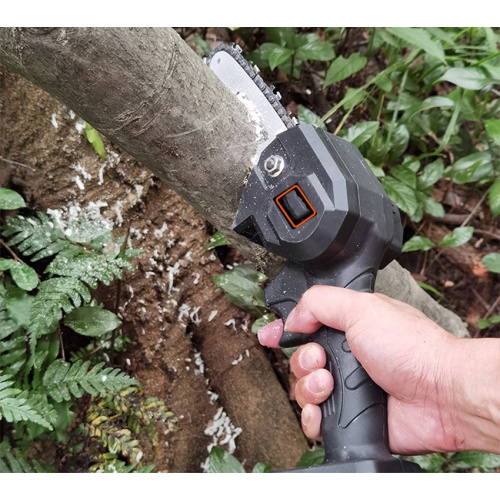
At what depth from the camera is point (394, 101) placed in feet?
7.38

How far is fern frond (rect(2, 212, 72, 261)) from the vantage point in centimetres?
161

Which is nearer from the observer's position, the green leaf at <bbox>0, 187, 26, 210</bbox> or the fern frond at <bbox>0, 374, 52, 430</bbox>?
the fern frond at <bbox>0, 374, 52, 430</bbox>

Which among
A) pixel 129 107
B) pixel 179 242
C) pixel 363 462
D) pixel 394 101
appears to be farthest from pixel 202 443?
pixel 394 101

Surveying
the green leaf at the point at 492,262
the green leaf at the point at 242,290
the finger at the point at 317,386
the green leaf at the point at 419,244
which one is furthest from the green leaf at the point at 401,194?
the finger at the point at 317,386

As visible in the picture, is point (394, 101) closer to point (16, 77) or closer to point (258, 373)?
point (258, 373)

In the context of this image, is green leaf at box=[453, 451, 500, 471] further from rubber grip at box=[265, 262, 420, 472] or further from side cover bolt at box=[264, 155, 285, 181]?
side cover bolt at box=[264, 155, 285, 181]

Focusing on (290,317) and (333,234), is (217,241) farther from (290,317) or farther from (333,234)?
(333,234)

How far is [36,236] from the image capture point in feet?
5.36

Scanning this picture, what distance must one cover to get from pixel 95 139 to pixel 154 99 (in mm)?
711

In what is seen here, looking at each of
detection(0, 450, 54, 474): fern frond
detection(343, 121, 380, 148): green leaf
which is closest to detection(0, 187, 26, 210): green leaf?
detection(0, 450, 54, 474): fern frond

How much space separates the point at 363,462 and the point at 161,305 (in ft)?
3.37

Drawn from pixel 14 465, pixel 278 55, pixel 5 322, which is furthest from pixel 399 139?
pixel 14 465

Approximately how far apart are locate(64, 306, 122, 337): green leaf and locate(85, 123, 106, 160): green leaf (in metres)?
0.56

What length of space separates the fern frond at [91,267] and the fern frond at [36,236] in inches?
2.6
